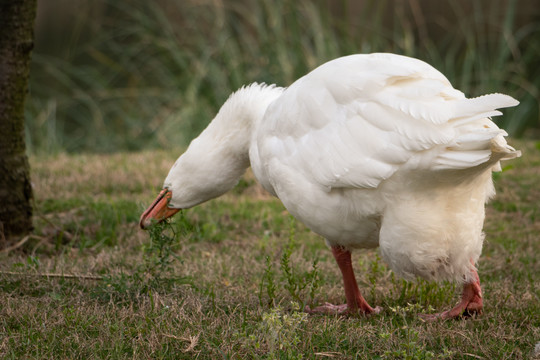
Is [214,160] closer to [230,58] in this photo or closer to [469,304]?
[469,304]

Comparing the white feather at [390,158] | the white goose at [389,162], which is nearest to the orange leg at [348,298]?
the white goose at [389,162]

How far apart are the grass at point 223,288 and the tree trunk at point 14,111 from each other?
248mm

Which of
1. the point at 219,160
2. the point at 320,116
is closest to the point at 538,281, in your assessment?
the point at 320,116

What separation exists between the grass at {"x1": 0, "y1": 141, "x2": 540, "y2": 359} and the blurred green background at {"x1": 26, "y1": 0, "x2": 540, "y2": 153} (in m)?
2.65

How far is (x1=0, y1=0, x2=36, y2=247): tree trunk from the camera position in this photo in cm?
463

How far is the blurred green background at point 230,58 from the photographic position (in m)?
8.85

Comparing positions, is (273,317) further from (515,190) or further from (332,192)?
(515,190)

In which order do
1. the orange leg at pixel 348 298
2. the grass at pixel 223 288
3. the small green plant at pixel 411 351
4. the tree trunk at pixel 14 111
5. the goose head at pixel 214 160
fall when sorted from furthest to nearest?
1. the tree trunk at pixel 14 111
2. the goose head at pixel 214 160
3. the orange leg at pixel 348 298
4. the grass at pixel 223 288
5. the small green plant at pixel 411 351

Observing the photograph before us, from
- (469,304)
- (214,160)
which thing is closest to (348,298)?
(469,304)

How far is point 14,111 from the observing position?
477 cm

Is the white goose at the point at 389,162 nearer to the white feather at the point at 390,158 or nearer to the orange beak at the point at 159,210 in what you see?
the white feather at the point at 390,158

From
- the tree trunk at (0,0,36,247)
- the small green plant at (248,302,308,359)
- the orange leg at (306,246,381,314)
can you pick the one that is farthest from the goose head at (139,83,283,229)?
the small green plant at (248,302,308,359)

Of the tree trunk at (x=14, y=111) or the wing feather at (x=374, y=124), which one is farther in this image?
the tree trunk at (x=14, y=111)

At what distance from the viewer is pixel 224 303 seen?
3.86 m
